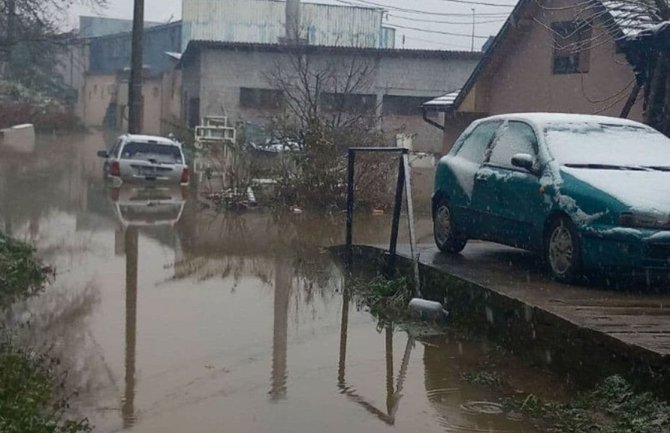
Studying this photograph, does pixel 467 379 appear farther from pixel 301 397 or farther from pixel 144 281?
pixel 144 281

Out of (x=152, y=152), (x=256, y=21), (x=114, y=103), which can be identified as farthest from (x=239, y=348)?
(x=114, y=103)

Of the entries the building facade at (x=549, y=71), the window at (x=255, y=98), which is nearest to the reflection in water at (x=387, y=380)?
the building facade at (x=549, y=71)

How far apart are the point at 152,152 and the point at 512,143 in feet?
52.5

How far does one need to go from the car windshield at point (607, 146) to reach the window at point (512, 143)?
204 millimetres

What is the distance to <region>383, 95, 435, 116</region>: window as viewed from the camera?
41562 millimetres

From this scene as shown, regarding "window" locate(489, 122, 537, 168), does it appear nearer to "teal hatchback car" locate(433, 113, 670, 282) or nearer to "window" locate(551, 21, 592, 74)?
"teal hatchback car" locate(433, 113, 670, 282)

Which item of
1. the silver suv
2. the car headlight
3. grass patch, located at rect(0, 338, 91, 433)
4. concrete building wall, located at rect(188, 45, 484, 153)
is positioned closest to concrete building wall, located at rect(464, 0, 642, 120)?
the silver suv

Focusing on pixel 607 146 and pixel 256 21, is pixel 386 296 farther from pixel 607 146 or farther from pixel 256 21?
pixel 256 21

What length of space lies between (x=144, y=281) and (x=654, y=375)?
6590 millimetres

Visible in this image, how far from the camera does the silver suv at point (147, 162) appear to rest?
2467cm

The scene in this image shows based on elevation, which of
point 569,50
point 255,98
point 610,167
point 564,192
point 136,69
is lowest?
point 564,192

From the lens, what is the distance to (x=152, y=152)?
81.8 ft

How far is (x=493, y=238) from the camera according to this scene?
10258 millimetres

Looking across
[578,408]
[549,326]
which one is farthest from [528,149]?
[578,408]
